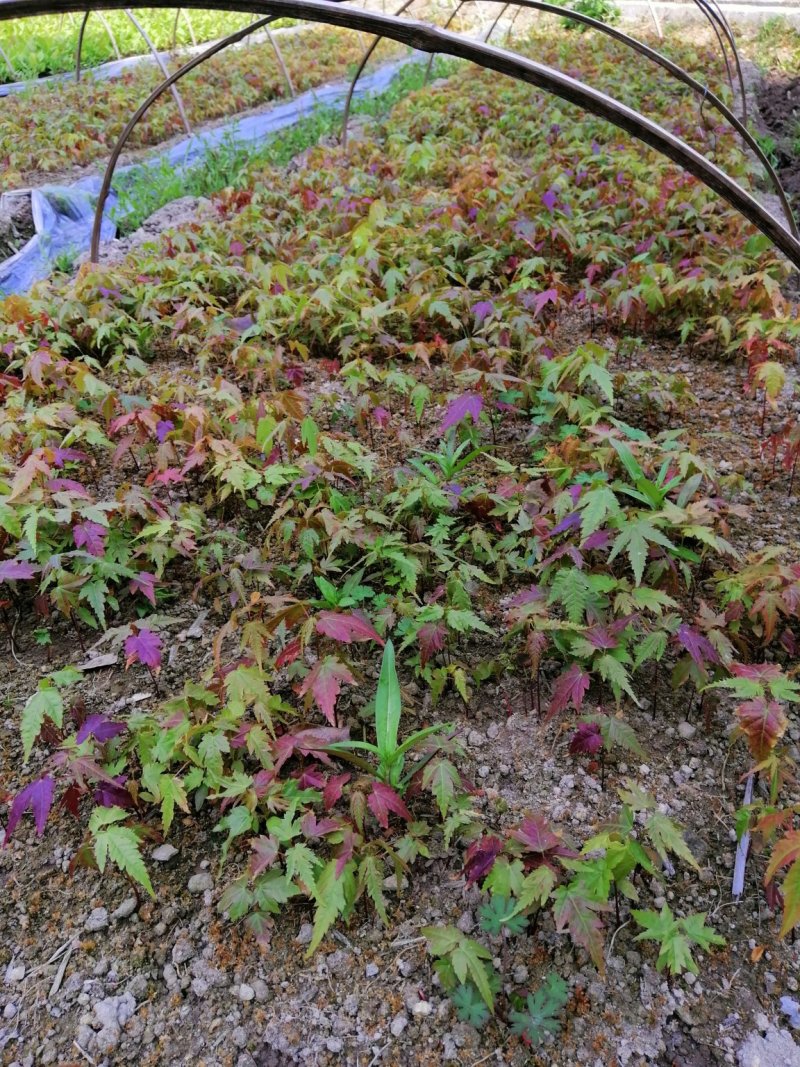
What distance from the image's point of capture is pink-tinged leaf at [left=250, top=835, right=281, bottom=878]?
1700 millimetres

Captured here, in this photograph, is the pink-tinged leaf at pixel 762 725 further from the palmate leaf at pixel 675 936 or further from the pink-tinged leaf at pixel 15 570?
the pink-tinged leaf at pixel 15 570

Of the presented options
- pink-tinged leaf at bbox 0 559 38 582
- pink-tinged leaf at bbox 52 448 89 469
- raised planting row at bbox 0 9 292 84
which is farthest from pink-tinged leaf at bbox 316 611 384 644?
raised planting row at bbox 0 9 292 84

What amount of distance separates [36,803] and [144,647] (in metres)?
0.53

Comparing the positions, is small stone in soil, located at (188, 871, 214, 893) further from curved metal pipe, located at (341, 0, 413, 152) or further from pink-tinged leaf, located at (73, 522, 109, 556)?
curved metal pipe, located at (341, 0, 413, 152)

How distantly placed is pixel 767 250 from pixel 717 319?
1.13m

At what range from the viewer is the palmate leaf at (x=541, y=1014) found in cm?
150

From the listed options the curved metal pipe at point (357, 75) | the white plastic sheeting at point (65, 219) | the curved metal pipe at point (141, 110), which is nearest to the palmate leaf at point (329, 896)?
the curved metal pipe at point (141, 110)

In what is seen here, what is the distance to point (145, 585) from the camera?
2.44 m

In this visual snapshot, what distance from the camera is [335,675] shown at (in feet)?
6.21

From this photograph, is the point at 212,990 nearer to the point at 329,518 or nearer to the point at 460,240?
the point at 329,518

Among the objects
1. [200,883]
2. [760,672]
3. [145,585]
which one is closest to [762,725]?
[760,672]

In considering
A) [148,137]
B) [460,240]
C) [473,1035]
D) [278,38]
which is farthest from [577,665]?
[278,38]

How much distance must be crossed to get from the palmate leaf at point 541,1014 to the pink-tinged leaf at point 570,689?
0.63m

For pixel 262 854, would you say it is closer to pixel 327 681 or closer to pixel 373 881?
pixel 373 881
